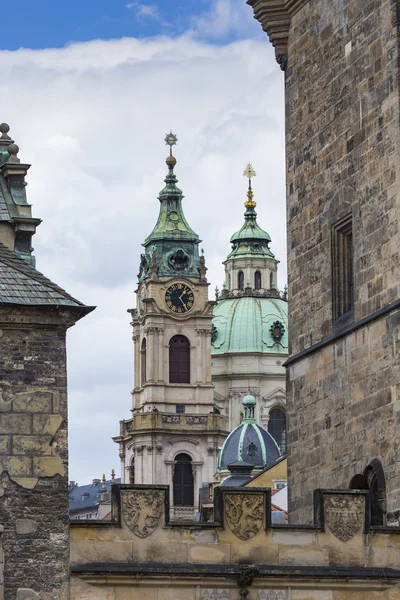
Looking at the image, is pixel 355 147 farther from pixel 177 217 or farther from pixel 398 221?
pixel 177 217

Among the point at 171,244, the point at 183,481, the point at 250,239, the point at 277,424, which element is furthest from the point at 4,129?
the point at 250,239

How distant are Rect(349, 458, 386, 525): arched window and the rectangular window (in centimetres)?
229

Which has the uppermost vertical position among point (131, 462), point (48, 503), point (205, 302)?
point (205, 302)

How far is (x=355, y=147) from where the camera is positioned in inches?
1121

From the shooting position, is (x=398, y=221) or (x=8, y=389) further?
(x=398, y=221)

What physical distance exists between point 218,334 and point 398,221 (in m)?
157

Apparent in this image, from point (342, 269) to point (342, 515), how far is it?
5.29 m

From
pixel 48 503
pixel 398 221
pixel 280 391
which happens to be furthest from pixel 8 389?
pixel 280 391

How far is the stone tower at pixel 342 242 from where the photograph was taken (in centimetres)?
2709

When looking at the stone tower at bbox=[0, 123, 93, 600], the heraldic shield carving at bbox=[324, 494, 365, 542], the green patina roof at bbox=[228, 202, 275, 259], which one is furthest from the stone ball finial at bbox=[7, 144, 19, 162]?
the green patina roof at bbox=[228, 202, 275, 259]

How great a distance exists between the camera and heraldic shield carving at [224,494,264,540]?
2416cm

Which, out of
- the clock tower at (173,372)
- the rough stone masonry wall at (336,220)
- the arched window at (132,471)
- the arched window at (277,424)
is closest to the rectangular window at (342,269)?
the rough stone masonry wall at (336,220)

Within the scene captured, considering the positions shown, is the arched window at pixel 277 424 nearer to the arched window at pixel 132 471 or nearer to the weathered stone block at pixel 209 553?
the arched window at pixel 132 471

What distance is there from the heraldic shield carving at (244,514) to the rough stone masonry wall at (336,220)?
8.17ft
